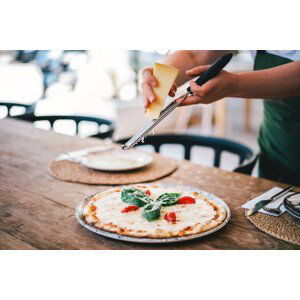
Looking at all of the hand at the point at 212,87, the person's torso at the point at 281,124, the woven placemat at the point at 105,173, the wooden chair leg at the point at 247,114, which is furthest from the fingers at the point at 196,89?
the wooden chair leg at the point at 247,114

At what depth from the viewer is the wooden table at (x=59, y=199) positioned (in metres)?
1.06

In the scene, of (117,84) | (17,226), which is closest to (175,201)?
(17,226)

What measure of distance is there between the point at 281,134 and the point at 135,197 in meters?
0.98

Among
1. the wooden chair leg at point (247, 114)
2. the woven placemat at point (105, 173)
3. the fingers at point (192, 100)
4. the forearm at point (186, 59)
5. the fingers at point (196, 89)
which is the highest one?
the forearm at point (186, 59)

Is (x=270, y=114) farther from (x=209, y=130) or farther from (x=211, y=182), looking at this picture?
(x=209, y=130)

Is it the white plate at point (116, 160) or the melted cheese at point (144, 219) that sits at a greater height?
the melted cheese at point (144, 219)

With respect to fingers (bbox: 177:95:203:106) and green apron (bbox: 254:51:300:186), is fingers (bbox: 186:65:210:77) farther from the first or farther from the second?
green apron (bbox: 254:51:300:186)

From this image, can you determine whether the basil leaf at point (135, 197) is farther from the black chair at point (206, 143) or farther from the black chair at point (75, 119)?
the black chair at point (75, 119)

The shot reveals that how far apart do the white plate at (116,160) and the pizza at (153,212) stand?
301 millimetres

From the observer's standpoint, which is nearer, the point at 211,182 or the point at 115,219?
the point at 115,219

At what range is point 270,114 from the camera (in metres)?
1.94

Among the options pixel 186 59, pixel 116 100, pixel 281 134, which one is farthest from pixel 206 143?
pixel 116 100
